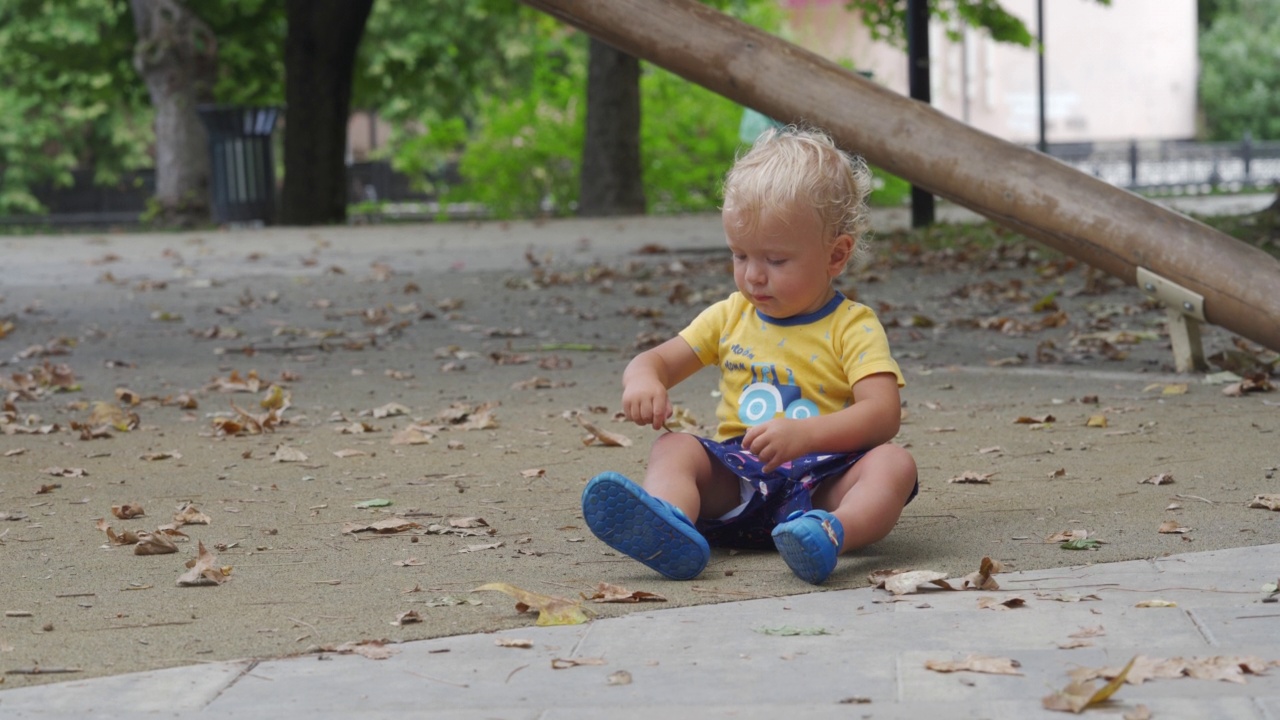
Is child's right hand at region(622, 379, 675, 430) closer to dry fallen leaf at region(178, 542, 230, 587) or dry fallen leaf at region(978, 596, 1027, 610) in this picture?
dry fallen leaf at region(978, 596, 1027, 610)

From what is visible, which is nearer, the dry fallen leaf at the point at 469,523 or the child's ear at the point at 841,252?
the child's ear at the point at 841,252

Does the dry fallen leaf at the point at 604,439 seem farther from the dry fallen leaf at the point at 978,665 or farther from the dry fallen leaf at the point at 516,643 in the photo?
the dry fallen leaf at the point at 978,665

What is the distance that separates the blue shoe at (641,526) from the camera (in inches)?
130

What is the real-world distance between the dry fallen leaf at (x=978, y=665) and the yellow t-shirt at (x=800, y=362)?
1.12 m

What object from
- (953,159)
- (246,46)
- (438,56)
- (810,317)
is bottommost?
(810,317)

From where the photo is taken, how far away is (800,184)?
Result: 3645mm

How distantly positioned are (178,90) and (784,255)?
2025 cm

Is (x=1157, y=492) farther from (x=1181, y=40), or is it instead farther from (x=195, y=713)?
(x=1181, y=40)

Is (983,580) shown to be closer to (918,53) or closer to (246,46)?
(918,53)

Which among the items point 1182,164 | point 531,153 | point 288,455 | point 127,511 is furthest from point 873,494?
point 1182,164

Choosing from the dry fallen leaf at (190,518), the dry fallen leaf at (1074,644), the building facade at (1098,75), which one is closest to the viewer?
the dry fallen leaf at (1074,644)

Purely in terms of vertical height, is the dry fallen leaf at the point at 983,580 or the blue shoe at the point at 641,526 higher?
the blue shoe at the point at 641,526

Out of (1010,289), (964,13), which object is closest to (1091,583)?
(1010,289)

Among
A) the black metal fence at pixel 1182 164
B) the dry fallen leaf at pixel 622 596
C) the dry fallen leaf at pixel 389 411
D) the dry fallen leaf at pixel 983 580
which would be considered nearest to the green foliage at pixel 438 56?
the black metal fence at pixel 1182 164
